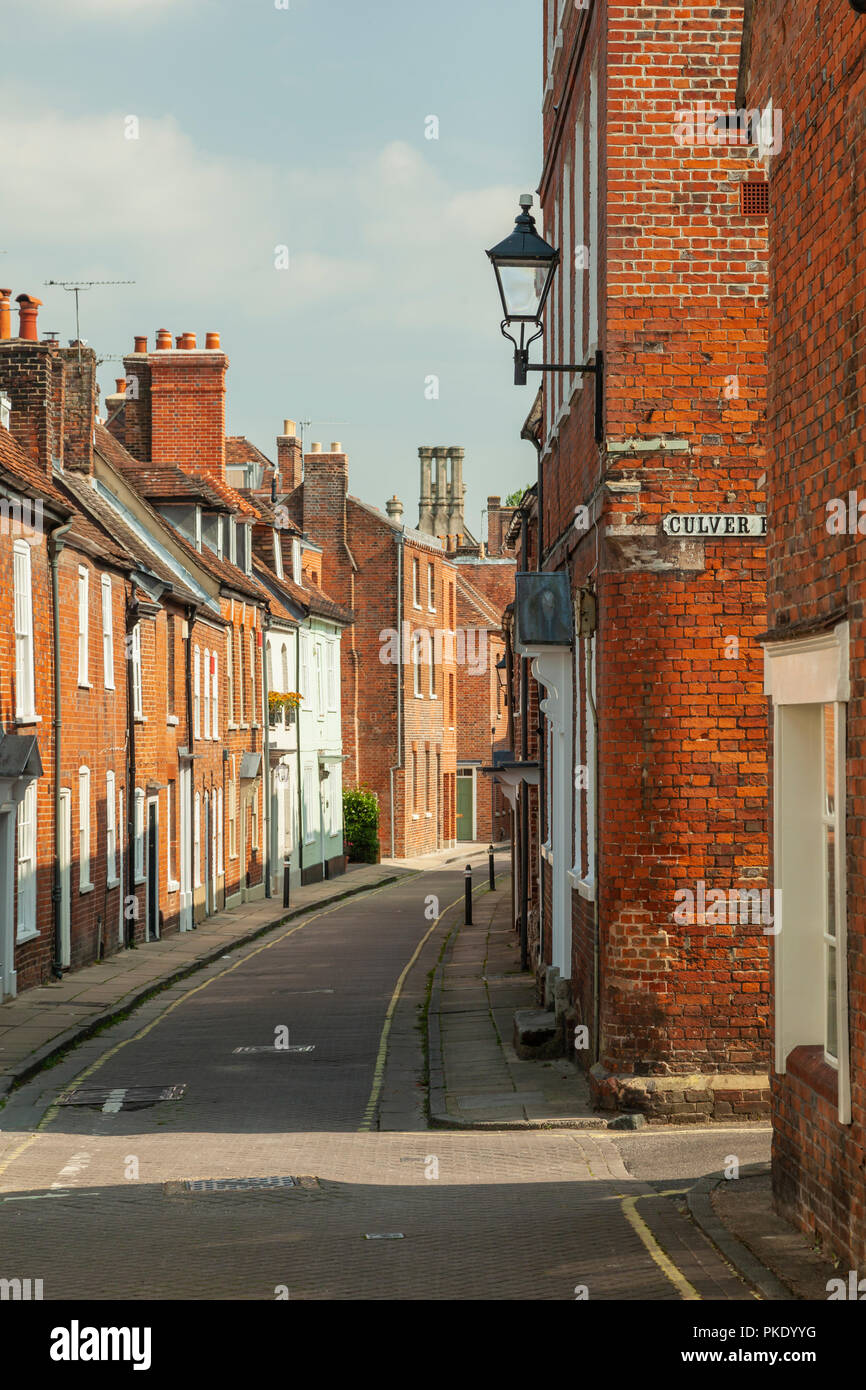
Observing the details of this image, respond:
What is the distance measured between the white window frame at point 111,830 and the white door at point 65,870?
258cm

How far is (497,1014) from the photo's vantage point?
1911cm

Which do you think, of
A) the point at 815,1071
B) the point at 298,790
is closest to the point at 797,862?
the point at 815,1071

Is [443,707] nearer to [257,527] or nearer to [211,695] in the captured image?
[257,527]

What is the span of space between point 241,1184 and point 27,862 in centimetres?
1124

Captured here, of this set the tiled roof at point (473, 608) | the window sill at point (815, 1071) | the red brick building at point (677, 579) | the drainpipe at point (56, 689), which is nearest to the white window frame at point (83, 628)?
the drainpipe at point (56, 689)

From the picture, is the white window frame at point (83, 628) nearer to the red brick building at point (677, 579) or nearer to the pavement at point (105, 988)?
the pavement at point (105, 988)

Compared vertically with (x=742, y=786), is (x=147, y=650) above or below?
above

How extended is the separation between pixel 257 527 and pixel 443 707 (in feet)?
56.9

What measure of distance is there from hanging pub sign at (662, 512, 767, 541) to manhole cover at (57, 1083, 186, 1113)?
6.90 m

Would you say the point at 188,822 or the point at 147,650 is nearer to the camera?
the point at 147,650

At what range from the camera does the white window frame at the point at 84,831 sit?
953 inches

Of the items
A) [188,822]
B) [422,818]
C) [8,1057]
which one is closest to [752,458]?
[8,1057]

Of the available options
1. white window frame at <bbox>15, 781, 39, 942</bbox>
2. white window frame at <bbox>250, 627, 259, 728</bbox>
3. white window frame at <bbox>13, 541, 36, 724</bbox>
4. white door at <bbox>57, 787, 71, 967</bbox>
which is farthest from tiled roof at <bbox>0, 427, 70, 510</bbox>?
white window frame at <bbox>250, 627, 259, 728</bbox>
